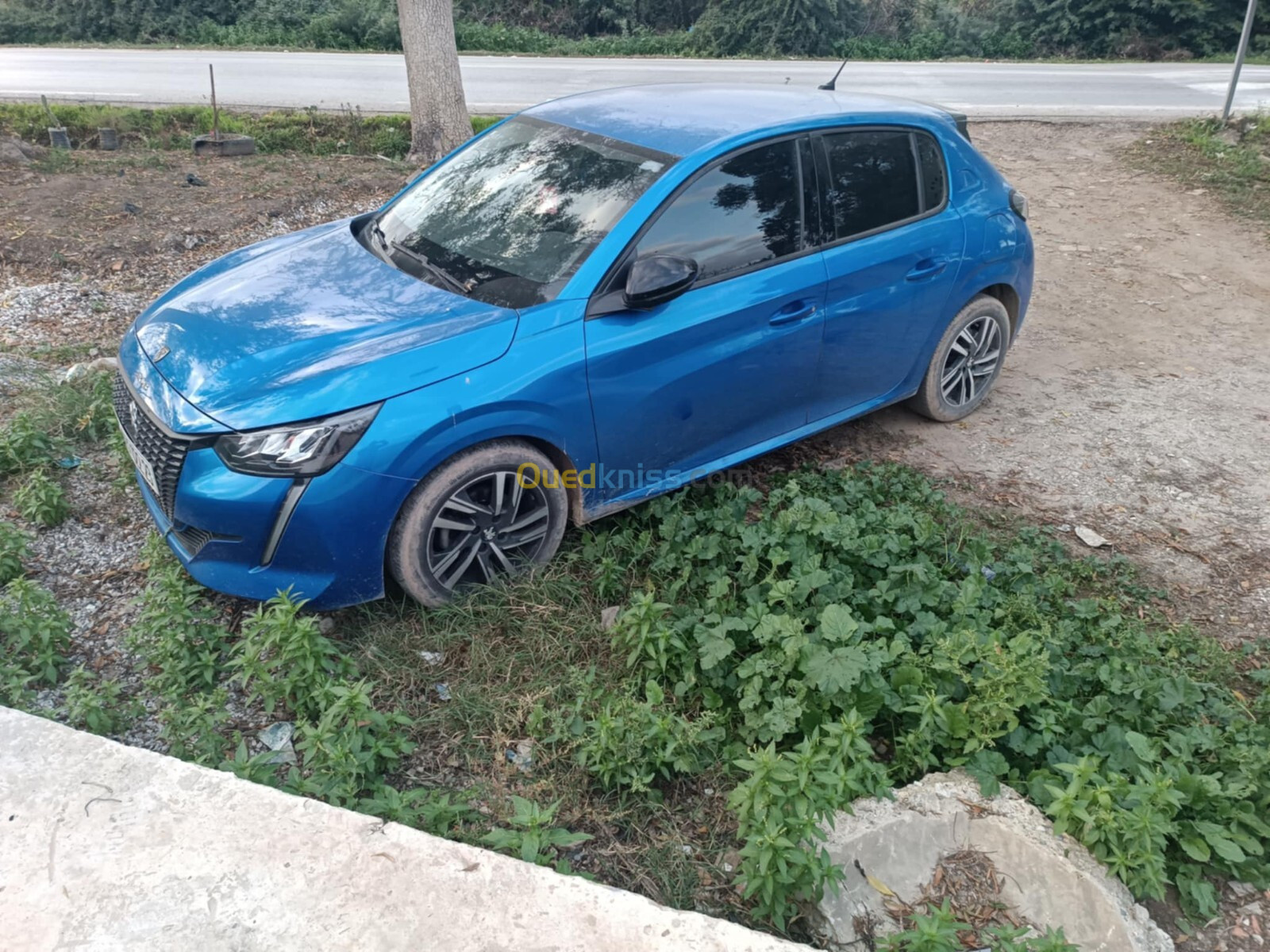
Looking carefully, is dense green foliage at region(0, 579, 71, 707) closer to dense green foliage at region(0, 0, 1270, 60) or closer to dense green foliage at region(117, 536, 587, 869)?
dense green foliage at region(117, 536, 587, 869)

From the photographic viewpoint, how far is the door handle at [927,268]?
473 centimetres

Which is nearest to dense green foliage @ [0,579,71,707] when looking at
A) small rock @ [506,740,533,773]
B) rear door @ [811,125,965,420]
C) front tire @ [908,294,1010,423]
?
Result: small rock @ [506,740,533,773]

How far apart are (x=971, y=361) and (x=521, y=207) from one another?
269 centimetres

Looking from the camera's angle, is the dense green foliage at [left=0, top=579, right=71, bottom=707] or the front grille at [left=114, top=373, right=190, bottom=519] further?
the front grille at [left=114, top=373, right=190, bottom=519]

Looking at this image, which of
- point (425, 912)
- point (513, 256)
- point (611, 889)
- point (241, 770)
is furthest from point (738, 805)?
point (513, 256)

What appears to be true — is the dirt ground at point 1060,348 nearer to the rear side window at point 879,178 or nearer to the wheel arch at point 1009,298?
the wheel arch at point 1009,298

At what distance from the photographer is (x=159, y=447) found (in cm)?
356

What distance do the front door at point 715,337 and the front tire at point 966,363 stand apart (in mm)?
1128

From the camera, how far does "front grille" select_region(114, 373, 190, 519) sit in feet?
11.3

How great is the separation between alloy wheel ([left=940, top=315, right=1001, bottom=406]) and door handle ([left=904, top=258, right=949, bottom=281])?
1.73ft

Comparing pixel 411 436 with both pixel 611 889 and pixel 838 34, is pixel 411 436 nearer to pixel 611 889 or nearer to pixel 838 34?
pixel 611 889

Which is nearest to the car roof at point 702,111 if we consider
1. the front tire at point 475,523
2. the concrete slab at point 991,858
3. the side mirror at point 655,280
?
the side mirror at point 655,280

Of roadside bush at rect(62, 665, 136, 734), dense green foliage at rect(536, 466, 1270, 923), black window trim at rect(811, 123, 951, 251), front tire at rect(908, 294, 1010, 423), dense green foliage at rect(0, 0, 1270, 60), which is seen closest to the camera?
dense green foliage at rect(536, 466, 1270, 923)

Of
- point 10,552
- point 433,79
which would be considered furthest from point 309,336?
point 433,79
